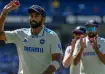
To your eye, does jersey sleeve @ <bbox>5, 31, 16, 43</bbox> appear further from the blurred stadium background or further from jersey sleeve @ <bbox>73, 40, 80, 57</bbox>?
the blurred stadium background

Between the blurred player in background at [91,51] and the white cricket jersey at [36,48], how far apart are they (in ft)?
5.15

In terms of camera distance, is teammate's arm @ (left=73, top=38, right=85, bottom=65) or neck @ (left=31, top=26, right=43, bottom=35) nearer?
neck @ (left=31, top=26, right=43, bottom=35)

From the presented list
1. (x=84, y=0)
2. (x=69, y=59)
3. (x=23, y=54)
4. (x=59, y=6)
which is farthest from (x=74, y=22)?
(x=23, y=54)

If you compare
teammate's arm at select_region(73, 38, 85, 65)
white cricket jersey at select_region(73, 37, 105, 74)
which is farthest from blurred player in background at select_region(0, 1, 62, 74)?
white cricket jersey at select_region(73, 37, 105, 74)

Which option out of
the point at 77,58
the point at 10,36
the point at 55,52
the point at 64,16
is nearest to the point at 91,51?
the point at 77,58

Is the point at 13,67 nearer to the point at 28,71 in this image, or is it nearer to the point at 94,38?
the point at 94,38

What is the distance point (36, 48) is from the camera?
20.7ft

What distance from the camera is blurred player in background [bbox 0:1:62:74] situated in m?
6.25

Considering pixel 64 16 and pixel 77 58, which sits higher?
pixel 64 16

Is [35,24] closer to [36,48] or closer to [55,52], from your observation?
[36,48]

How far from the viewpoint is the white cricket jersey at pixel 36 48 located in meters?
6.27

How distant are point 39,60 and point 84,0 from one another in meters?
17.9

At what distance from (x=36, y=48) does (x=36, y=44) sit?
0.18ft

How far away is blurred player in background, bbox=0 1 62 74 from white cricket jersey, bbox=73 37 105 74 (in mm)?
1698
